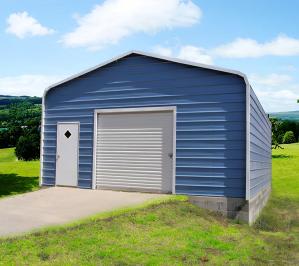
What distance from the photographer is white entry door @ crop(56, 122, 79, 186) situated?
13.9 metres

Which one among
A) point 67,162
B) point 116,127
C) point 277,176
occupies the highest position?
point 116,127

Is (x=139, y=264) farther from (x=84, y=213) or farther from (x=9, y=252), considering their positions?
(x=84, y=213)

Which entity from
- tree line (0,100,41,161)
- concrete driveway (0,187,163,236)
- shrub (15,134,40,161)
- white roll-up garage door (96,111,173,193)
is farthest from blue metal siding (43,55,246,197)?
tree line (0,100,41,161)

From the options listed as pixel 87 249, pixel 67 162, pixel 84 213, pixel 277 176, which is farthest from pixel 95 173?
pixel 277 176

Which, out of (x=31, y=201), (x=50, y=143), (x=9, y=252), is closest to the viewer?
(x=9, y=252)

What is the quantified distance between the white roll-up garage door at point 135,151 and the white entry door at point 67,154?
826 millimetres

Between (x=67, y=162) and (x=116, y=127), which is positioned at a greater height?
(x=116, y=127)

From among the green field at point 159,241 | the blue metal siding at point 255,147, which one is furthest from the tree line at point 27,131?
the green field at point 159,241

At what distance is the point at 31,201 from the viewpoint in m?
10.9

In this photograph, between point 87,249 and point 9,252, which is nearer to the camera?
point 9,252

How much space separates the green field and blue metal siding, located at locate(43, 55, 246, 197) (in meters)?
1.07

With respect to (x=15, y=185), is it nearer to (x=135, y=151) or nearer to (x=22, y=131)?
(x=135, y=151)

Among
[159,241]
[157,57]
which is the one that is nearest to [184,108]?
[157,57]

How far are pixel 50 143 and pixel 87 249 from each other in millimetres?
8191
